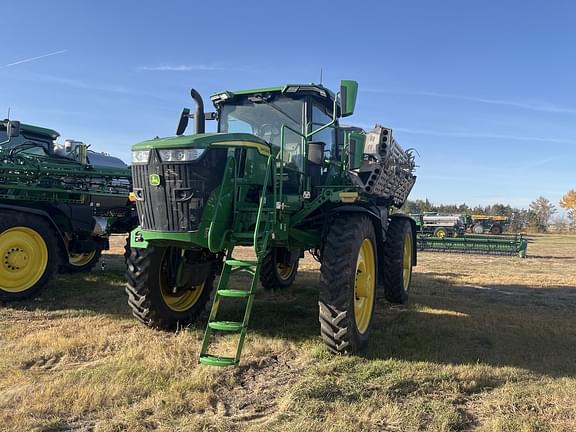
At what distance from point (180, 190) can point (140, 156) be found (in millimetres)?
607

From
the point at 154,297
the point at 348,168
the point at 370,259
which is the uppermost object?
the point at 348,168

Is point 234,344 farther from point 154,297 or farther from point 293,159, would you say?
point 293,159

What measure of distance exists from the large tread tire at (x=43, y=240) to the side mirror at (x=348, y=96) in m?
4.74

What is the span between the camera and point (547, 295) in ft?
29.4

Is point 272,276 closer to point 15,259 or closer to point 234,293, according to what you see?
point 15,259

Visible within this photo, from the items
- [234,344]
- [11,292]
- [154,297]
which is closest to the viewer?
[234,344]

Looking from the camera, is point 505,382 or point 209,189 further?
point 209,189

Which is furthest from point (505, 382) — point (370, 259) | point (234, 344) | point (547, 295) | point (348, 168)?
point (547, 295)

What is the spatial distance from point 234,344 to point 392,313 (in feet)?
8.87

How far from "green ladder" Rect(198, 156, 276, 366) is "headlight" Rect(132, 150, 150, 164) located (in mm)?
1120

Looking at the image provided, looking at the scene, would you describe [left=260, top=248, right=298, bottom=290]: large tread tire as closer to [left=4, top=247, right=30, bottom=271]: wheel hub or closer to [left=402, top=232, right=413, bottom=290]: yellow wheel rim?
[left=402, top=232, right=413, bottom=290]: yellow wheel rim

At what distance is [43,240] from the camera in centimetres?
704

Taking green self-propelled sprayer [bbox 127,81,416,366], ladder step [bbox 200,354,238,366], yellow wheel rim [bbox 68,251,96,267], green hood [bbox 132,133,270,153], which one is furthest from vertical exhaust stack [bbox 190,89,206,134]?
yellow wheel rim [bbox 68,251,96,267]

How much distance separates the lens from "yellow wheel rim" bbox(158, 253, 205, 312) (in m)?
5.44
